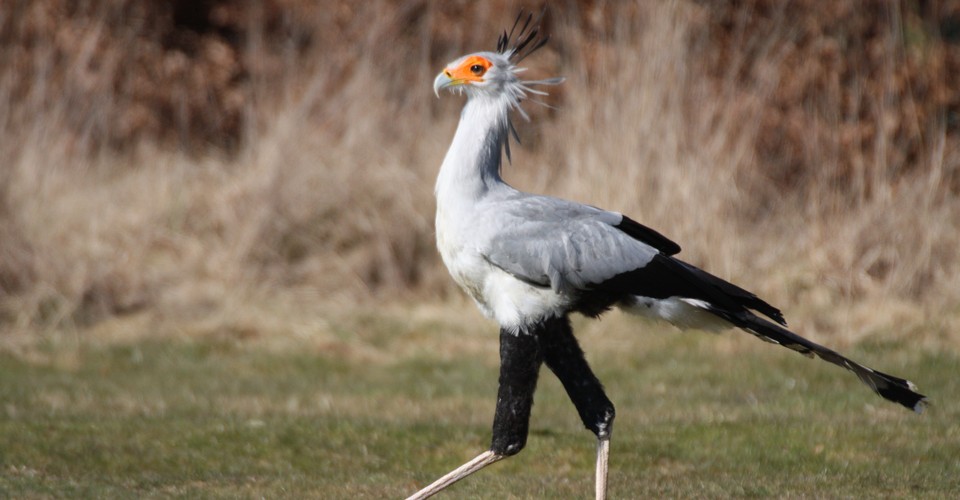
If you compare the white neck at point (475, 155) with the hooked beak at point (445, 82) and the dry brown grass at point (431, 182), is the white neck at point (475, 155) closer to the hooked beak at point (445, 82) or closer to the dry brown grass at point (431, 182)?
the hooked beak at point (445, 82)

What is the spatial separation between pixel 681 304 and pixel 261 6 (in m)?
12.5

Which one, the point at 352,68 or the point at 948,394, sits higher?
the point at 352,68

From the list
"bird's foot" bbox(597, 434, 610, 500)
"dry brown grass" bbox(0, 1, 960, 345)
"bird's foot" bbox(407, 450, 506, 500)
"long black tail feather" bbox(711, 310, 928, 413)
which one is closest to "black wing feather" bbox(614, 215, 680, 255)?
"long black tail feather" bbox(711, 310, 928, 413)

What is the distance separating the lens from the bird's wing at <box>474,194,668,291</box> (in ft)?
18.5

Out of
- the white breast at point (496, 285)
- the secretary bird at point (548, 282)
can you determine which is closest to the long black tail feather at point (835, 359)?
the secretary bird at point (548, 282)

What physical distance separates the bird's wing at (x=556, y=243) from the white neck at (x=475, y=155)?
0.42ft

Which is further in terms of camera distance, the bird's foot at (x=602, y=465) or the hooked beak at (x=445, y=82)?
the hooked beak at (x=445, y=82)

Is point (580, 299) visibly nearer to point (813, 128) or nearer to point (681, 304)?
point (681, 304)

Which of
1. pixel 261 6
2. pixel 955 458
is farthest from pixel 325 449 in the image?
pixel 261 6

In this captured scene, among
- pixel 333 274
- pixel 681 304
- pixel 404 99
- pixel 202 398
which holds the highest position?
pixel 404 99

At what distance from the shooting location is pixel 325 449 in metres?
7.64

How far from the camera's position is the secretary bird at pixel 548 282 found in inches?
223

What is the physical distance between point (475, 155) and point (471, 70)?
0.48m

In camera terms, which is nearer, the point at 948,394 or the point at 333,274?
the point at 948,394
